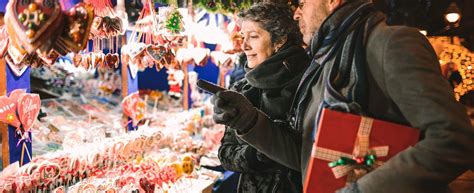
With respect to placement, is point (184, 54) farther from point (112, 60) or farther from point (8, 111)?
point (8, 111)

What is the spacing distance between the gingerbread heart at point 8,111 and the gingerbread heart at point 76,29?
1.15 metres

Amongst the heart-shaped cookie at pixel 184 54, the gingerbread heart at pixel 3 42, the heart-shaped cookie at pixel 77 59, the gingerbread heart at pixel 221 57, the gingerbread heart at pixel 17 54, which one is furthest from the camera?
the gingerbread heart at pixel 221 57

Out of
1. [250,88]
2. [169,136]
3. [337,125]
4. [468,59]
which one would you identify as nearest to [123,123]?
[169,136]

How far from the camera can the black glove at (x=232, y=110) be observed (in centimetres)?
142

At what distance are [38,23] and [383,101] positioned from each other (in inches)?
44.7

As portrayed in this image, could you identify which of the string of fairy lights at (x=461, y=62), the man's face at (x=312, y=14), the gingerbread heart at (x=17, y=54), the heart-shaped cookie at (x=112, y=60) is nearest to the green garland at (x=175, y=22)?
the heart-shaped cookie at (x=112, y=60)

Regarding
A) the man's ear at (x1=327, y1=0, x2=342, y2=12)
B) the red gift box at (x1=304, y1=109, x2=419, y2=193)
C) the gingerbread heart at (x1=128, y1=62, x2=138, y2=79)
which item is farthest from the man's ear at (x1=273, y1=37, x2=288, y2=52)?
the gingerbread heart at (x1=128, y1=62, x2=138, y2=79)

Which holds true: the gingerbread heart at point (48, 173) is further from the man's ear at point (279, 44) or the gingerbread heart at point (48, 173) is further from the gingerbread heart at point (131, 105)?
the man's ear at point (279, 44)

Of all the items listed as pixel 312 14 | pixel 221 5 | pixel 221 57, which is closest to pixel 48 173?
pixel 312 14

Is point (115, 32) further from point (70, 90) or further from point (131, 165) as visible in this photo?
point (70, 90)

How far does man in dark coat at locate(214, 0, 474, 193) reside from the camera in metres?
1.03

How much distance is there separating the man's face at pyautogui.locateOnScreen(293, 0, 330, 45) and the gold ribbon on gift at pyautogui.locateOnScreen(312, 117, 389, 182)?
545mm

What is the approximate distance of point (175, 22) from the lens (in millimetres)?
2924

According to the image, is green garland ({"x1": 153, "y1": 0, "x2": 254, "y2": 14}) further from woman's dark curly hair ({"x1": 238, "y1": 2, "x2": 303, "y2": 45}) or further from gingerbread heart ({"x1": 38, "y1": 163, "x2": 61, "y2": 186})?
gingerbread heart ({"x1": 38, "y1": 163, "x2": 61, "y2": 186})
